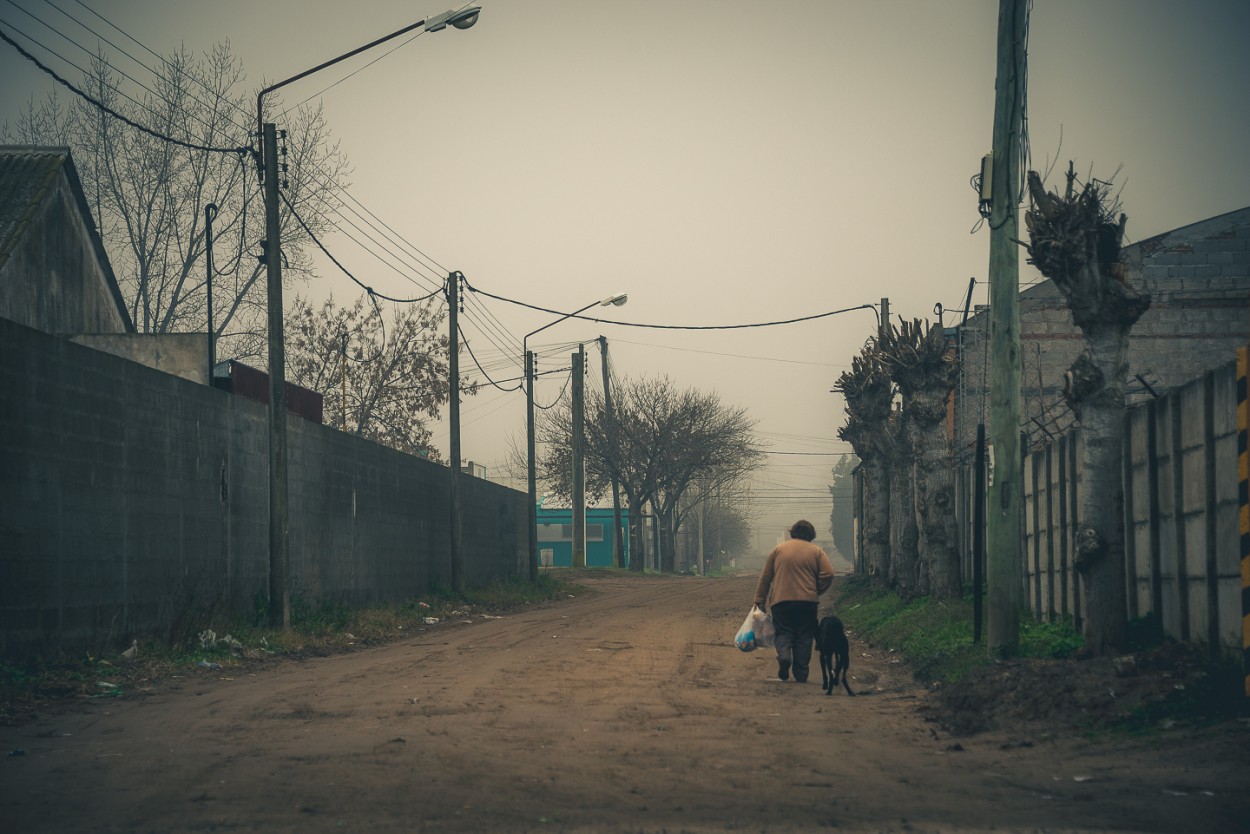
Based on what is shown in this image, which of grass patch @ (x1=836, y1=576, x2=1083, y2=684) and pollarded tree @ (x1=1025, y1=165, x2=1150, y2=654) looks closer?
pollarded tree @ (x1=1025, y1=165, x2=1150, y2=654)

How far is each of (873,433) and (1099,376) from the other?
1414 centimetres

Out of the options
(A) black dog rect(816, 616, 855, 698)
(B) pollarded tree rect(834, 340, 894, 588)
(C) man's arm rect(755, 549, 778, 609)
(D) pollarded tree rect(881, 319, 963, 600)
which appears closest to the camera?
(A) black dog rect(816, 616, 855, 698)

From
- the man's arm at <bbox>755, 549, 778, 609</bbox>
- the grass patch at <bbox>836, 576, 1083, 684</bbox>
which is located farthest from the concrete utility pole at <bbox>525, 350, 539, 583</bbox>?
the man's arm at <bbox>755, 549, 778, 609</bbox>

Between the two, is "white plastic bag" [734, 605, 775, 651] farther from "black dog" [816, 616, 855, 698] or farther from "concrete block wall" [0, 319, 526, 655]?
"concrete block wall" [0, 319, 526, 655]

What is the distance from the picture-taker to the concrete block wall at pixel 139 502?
11.7 metres

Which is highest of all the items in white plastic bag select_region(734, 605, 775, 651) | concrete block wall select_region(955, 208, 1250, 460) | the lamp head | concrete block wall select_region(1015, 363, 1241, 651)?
the lamp head

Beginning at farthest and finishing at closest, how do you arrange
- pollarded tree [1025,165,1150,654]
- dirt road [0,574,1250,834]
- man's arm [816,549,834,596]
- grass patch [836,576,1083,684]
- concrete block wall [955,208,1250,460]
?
1. concrete block wall [955,208,1250,460]
2. man's arm [816,549,834,596]
3. grass patch [836,576,1083,684]
4. pollarded tree [1025,165,1150,654]
5. dirt road [0,574,1250,834]

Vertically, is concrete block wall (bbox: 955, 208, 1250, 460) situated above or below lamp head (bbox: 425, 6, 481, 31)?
below

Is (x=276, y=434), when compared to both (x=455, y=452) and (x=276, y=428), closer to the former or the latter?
(x=276, y=428)

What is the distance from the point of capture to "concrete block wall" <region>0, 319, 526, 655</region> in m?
11.7

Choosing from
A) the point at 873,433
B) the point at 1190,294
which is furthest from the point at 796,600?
the point at 1190,294

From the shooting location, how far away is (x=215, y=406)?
1673cm

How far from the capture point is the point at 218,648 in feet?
49.6

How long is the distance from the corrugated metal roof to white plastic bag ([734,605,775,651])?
14.8 m
